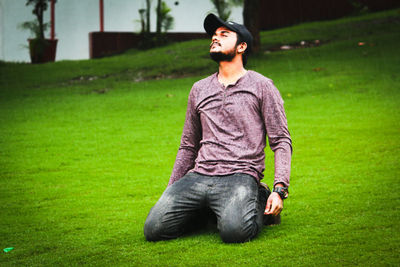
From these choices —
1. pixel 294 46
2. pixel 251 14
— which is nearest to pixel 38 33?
pixel 251 14

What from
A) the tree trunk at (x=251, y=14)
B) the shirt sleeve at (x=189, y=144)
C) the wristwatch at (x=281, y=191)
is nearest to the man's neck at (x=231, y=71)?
the shirt sleeve at (x=189, y=144)

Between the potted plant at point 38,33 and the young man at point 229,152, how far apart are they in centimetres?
1806

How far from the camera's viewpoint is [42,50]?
69.9 feet

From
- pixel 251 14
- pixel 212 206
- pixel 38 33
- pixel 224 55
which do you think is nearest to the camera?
pixel 212 206

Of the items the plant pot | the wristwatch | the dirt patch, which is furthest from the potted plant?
the wristwatch

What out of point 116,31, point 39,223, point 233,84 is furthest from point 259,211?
point 116,31

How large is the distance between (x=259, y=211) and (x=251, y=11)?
47.9 ft

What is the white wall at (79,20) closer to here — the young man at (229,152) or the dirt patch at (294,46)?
the dirt patch at (294,46)

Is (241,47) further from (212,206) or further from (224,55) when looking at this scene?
(212,206)

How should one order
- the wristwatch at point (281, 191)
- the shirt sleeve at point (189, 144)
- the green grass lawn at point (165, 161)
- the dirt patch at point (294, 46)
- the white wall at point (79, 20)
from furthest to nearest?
the white wall at point (79, 20) → the dirt patch at point (294, 46) → the shirt sleeve at point (189, 144) → the wristwatch at point (281, 191) → the green grass lawn at point (165, 161)

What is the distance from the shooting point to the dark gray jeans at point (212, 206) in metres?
3.76

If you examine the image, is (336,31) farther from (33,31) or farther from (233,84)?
(233,84)

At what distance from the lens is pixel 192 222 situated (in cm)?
409

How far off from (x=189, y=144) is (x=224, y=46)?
0.82 meters
